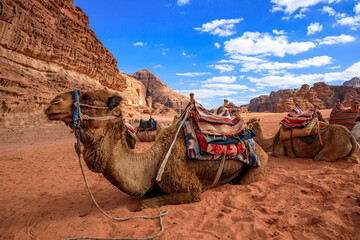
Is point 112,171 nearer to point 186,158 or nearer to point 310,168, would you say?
point 186,158

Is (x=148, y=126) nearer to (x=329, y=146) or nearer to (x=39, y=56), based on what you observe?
(x=329, y=146)

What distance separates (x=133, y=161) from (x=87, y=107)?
1.00 m

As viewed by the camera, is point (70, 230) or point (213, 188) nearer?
point (70, 230)

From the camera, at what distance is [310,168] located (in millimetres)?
4836

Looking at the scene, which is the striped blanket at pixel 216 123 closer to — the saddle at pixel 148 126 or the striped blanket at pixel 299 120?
the striped blanket at pixel 299 120

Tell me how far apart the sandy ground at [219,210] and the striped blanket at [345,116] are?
6.72ft

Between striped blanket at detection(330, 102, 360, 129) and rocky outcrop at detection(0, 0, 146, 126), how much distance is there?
2058 cm

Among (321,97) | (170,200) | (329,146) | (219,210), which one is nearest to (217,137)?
(219,210)

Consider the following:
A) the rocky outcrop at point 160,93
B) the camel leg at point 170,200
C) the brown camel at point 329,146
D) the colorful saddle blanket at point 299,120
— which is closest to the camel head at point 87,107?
the camel leg at point 170,200

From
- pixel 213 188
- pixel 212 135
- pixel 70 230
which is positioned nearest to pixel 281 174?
pixel 213 188

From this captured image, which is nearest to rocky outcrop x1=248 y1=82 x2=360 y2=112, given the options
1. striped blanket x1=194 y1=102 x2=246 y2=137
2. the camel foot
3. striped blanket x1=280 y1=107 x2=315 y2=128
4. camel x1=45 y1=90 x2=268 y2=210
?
striped blanket x1=280 y1=107 x2=315 y2=128

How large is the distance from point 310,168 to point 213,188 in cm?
280

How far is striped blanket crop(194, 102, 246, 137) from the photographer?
11.2 ft

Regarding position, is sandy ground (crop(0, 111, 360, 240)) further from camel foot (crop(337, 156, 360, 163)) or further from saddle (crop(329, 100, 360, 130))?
saddle (crop(329, 100, 360, 130))
